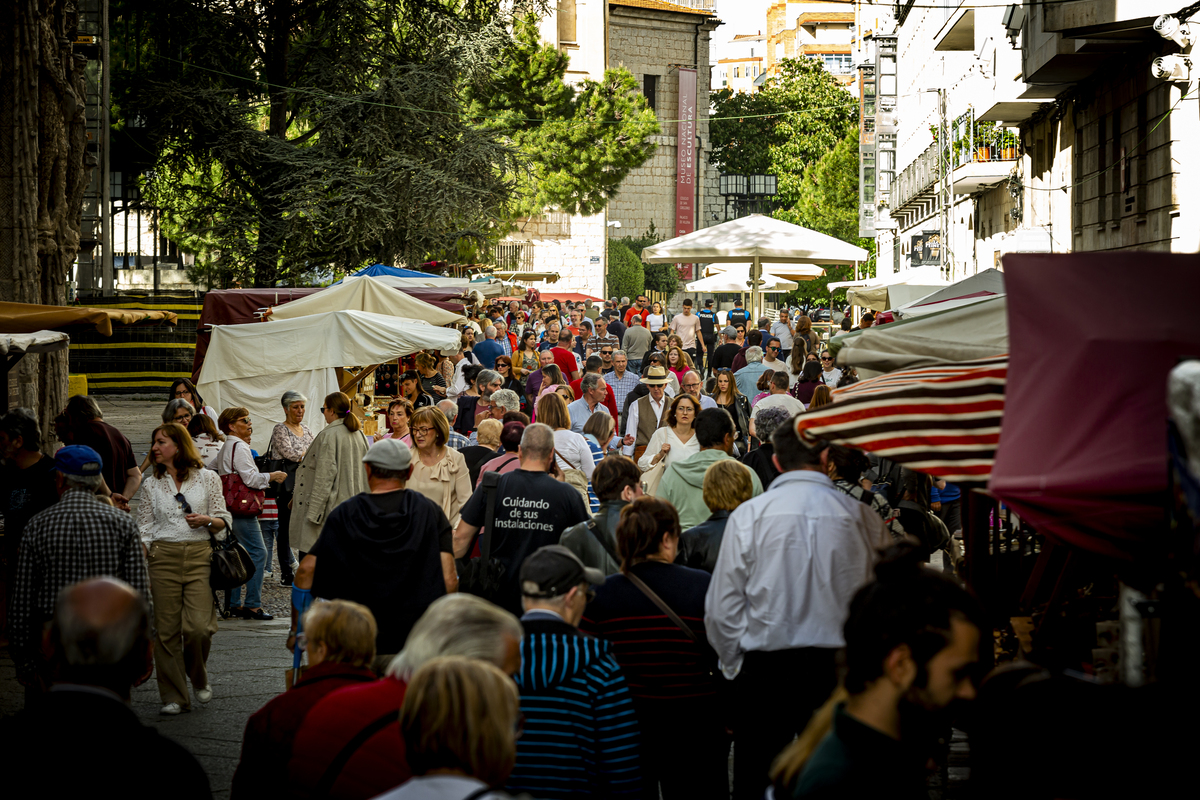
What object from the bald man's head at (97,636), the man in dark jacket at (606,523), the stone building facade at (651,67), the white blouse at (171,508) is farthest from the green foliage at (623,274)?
the bald man's head at (97,636)

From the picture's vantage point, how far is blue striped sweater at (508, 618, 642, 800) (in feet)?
12.6

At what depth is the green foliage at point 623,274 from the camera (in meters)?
64.6

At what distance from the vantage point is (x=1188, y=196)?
1582 cm

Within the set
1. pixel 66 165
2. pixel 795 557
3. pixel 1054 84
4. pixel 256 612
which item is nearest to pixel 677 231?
pixel 1054 84

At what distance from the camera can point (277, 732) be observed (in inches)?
143

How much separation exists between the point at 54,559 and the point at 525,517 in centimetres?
222

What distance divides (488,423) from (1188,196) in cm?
1120

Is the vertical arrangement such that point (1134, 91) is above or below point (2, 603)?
above

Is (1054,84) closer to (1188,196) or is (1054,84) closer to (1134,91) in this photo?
(1134,91)

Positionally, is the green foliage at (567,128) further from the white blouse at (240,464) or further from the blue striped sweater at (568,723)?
the blue striped sweater at (568,723)

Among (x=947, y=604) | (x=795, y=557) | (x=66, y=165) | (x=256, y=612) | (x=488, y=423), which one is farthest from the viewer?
(x=66, y=165)

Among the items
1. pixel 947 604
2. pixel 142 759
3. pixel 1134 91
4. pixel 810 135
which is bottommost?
pixel 142 759

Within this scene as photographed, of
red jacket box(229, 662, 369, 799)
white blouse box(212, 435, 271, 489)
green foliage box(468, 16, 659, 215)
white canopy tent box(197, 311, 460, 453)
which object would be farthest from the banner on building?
red jacket box(229, 662, 369, 799)

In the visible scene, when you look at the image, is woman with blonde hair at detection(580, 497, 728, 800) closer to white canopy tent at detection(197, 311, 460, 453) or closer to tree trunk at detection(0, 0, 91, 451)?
white canopy tent at detection(197, 311, 460, 453)
